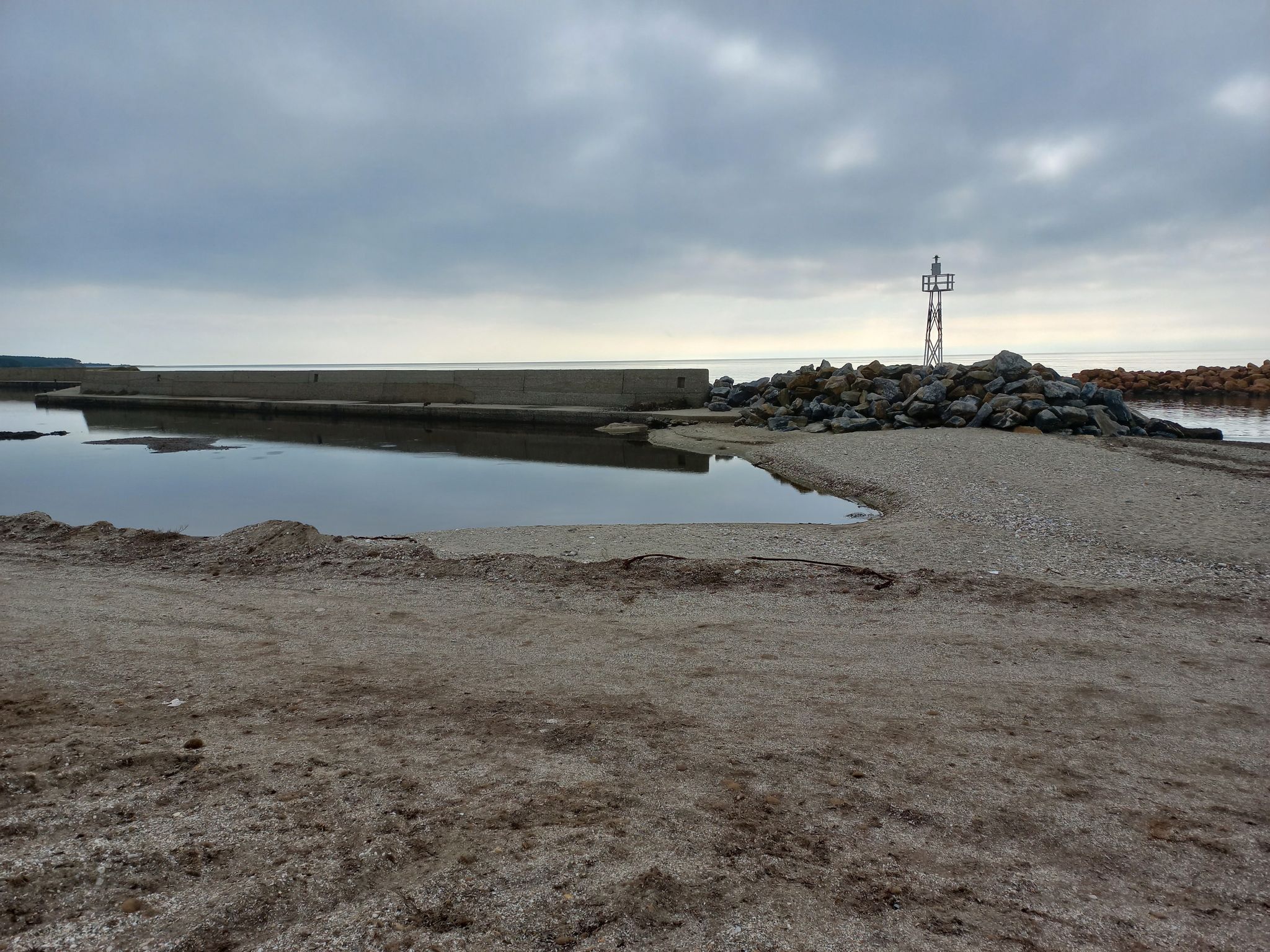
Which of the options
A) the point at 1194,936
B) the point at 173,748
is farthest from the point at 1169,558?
the point at 173,748

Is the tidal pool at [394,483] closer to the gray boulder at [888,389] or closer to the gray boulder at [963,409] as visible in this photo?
the gray boulder at [963,409]

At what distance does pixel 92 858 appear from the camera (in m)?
2.13

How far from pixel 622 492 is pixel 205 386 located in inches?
1194

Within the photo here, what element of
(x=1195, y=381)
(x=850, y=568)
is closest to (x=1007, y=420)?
(x=850, y=568)

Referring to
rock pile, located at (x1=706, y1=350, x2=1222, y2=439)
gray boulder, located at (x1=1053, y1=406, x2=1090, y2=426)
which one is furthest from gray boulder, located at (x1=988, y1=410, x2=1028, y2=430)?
gray boulder, located at (x1=1053, y1=406, x2=1090, y2=426)

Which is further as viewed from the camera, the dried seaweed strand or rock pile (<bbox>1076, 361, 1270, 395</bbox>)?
rock pile (<bbox>1076, 361, 1270, 395</bbox>)

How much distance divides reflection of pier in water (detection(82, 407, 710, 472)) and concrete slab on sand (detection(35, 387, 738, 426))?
0.64m

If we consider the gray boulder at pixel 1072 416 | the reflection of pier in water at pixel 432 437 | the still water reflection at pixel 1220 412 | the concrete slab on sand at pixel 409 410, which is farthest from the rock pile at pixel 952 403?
the reflection of pier in water at pixel 432 437

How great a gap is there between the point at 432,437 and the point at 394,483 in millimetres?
8997

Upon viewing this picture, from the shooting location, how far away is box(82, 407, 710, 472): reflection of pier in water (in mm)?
17688

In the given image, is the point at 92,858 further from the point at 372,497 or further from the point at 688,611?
the point at 372,497

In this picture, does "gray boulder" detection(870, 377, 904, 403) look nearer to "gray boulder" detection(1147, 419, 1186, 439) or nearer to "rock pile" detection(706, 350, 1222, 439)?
"rock pile" detection(706, 350, 1222, 439)

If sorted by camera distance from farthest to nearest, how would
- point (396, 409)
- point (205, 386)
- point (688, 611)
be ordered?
point (205, 386) < point (396, 409) < point (688, 611)

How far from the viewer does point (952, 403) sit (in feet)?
63.2
